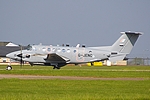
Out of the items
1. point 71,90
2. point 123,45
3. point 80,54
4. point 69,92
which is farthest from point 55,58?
point 69,92

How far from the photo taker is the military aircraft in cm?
6994

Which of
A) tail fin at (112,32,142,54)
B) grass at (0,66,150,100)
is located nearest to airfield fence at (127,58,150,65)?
tail fin at (112,32,142,54)

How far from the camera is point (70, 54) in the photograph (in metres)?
70.6

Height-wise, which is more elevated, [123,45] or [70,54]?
[123,45]

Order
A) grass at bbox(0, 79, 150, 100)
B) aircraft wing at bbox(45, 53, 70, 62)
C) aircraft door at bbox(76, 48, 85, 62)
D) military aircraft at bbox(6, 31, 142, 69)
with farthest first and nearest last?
1. aircraft door at bbox(76, 48, 85, 62)
2. military aircraft at bbox(6, 31, 142, 69)
3. aircraft wing at bbox(45, 53, 70, 62)
4. grass at bbox(0, 79, 150, 100)

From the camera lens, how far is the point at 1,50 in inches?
4405

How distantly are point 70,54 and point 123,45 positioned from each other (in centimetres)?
866

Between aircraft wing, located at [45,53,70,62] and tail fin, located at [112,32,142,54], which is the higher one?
tail fin, located at [112,32,142,54]

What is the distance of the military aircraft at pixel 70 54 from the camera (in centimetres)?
6994

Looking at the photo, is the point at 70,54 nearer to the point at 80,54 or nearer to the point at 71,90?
the point at 80,54

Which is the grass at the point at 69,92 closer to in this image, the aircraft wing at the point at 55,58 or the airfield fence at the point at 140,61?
the aircraft wing at the point at 55,58

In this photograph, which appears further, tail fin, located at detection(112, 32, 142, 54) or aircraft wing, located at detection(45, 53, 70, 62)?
tail fin, located at detection(112, 32, 142, 54)

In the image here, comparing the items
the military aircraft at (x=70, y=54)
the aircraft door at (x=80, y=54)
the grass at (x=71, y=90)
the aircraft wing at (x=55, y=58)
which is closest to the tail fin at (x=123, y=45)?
the military aircraft at (x=70, y=54)

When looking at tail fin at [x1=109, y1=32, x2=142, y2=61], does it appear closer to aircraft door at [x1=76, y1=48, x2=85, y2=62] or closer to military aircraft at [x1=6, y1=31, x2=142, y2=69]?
military aircraft at [x1=6, y1=31, x2=142, y2=69]
